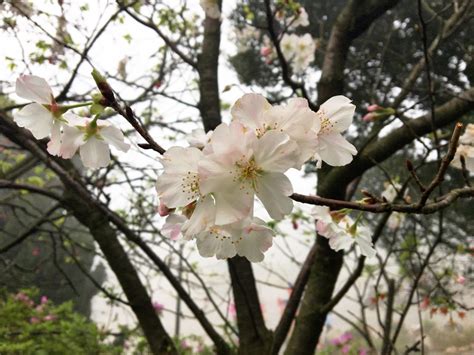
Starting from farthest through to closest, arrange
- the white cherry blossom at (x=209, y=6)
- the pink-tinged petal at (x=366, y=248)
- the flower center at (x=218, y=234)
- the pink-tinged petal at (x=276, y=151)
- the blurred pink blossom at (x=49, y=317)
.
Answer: the blurred pink blossom at (x=49, y=317), the white cherry blossom at (x=209, y=6), the pink-tinged petal at (x=366, y=248), the flower center at (x=218, y=234), the pink-tinged petal at (x=276, y=151)

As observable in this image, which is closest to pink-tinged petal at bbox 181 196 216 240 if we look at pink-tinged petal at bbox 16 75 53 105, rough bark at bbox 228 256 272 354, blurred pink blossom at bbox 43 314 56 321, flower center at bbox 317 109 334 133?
flower center at bbox 317 109 334 133

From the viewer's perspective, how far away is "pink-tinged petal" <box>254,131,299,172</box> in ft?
1.44

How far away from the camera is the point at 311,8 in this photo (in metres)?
4.17

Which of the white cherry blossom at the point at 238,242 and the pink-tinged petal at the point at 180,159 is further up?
the pink-tinged petal at the point at 180,159

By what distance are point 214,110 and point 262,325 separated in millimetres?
971

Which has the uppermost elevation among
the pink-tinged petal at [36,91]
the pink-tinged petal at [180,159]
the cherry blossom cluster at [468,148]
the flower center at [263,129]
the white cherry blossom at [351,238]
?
the cherry blossom cluster at [468,148]

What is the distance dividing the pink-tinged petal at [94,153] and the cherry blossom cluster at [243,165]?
0.57ft

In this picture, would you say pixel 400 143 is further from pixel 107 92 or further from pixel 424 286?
pixel 424 286

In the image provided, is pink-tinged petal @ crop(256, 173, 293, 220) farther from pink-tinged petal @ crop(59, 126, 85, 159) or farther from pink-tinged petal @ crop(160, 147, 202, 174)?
pink-tinged petal @ crop(59, 126, 85, 159)

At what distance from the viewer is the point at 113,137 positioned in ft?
2.16

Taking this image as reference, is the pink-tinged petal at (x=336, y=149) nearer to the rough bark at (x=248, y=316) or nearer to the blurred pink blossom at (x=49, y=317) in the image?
the rough bark at (x=248, y=316)

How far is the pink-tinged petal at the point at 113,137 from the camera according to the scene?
0.65 meters

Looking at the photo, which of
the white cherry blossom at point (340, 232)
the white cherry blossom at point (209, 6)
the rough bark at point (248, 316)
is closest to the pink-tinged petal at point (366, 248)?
the white cherry blossom at point (340, 232)

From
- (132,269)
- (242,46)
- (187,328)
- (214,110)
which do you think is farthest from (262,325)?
(187,328)
